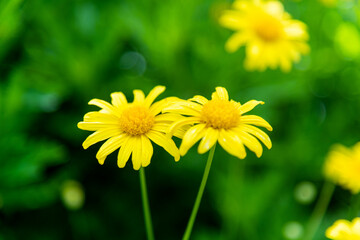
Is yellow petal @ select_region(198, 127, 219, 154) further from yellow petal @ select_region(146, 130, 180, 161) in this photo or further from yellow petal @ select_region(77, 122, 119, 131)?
yellow petal @ select_region(77, 122, 119, 131)

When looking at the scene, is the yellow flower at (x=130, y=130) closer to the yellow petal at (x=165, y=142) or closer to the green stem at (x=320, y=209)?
the yellow petal at (x=165, y=142)

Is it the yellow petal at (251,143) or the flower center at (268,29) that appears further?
the flower center at (268,29)

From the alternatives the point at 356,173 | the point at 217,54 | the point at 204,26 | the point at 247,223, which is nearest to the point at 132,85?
the point at 217,54

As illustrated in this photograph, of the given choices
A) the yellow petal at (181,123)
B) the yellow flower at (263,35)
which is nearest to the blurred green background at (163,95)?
the yellow flower at (263,35)

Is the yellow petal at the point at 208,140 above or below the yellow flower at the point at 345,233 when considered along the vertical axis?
above

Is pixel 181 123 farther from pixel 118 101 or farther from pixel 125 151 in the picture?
pixel 118 101

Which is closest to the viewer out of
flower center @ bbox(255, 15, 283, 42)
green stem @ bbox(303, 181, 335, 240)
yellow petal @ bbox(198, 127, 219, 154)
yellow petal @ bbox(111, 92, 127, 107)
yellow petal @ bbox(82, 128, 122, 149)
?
yellow petal @ bbox(198, 127, 219, 154)

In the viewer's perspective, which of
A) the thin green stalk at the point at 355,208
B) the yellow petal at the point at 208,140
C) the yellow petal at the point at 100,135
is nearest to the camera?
the yellow petal at the point at 208,140

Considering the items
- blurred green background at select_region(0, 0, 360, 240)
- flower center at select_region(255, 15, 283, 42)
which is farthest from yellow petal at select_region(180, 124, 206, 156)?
flower center at select_region(255, 15, 283, 42)
